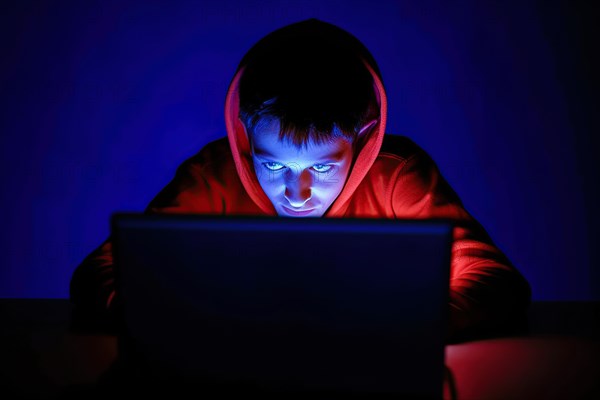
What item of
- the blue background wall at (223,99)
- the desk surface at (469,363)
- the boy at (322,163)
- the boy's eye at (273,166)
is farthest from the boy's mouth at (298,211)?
the blue background wall at (223,99)

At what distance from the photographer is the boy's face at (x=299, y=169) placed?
108cm

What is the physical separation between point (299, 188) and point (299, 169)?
0.15ft

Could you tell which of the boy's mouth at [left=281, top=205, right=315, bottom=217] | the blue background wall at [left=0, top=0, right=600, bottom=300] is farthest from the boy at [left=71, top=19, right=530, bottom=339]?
the blue background wall at [left=0, top=0, right=600, bottom=300]

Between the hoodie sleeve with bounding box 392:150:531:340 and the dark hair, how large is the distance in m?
0.31

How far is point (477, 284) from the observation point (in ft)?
3.09

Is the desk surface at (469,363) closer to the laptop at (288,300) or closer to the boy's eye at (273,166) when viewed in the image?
the laptop at (288,300)

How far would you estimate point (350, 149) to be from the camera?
116cm

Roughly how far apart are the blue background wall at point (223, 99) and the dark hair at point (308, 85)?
0.62 m

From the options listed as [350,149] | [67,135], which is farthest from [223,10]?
[350,149]

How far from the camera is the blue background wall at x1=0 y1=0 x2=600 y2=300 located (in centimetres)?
175

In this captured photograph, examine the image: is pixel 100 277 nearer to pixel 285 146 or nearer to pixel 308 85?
pixel 285 146

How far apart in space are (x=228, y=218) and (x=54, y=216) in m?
1.64

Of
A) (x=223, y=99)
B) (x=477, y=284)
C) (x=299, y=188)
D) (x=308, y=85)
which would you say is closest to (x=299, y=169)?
(x=299, y=188)

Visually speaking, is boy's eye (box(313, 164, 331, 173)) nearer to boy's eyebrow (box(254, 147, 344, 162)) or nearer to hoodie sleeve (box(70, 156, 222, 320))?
boy's eyebrow (box(254, 147, 344, 162))
